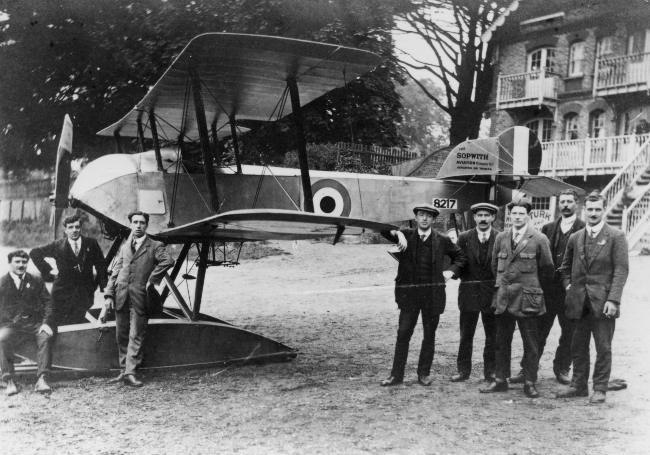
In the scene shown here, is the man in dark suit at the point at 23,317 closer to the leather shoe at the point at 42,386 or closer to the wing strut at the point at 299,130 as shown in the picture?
the leather shoe at the point at 42,386

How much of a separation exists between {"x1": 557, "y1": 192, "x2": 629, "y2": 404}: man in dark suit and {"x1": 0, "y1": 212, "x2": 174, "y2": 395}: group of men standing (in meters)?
Result: 3.79

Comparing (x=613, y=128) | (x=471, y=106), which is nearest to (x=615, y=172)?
(x=613, y=128)

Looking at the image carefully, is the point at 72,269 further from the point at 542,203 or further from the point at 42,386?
the point at 542,203

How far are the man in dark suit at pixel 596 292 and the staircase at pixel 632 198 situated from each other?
10518mm

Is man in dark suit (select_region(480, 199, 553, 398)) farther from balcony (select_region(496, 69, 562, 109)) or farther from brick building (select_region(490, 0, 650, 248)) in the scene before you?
balcony (select_region(496, 69, 562, 109))

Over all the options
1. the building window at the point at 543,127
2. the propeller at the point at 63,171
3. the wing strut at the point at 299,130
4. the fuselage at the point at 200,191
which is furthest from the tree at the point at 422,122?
the propeller at the point at 63,171

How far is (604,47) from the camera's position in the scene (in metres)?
17.0

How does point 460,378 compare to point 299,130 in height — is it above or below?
below

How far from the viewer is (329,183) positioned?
8.45 metres

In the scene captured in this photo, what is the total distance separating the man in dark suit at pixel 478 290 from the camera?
552cm

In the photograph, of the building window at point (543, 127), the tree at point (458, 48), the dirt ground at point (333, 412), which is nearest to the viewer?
the dirt ground at point (333, 412)

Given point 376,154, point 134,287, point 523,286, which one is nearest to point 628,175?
point 376,154

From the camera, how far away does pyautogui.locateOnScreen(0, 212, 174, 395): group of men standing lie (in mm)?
5191

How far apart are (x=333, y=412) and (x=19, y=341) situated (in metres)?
2.96
